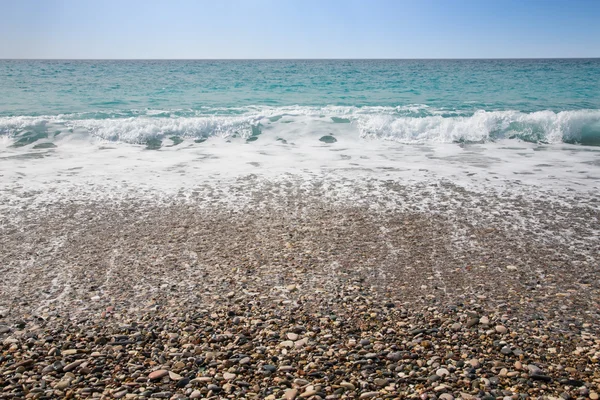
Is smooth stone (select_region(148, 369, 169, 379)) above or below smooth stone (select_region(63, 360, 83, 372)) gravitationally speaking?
below

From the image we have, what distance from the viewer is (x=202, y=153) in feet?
31.3


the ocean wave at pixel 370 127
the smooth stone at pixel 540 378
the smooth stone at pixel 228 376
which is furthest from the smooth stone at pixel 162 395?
the ocean wave at pixel 370 127

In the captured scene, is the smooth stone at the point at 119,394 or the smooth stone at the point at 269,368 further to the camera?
the smooth stone at the point at 269,368

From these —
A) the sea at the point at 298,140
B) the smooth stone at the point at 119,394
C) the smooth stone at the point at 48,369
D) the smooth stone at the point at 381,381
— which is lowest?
the smooth stone at the point at 119,394

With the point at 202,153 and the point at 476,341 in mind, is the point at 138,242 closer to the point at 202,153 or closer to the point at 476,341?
the point at 476,341

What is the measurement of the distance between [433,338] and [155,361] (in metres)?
1.74

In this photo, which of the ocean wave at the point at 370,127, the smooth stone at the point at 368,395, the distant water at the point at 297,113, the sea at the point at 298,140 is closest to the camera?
the smooth stone at the point at 368,395

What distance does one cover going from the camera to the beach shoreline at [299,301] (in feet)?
8.44

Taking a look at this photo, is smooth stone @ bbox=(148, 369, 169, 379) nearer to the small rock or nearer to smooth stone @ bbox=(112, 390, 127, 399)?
smooth stone @ bbox=(112, 390, 127, 399)

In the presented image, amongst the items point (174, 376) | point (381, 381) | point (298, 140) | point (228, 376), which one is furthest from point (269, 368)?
point (298, 140)

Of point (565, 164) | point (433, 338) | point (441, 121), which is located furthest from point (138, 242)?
point (441, 121)

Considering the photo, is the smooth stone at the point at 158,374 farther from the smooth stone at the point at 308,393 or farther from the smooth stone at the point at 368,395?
the smooth stone at the point at 368,395

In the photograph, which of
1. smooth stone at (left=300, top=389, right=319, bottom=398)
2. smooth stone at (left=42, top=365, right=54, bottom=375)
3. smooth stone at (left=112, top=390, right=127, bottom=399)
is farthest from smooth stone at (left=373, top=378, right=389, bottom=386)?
smooth stone at (left=42, top=365, right=54, bottom=375)

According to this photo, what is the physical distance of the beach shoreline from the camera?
2572mm
